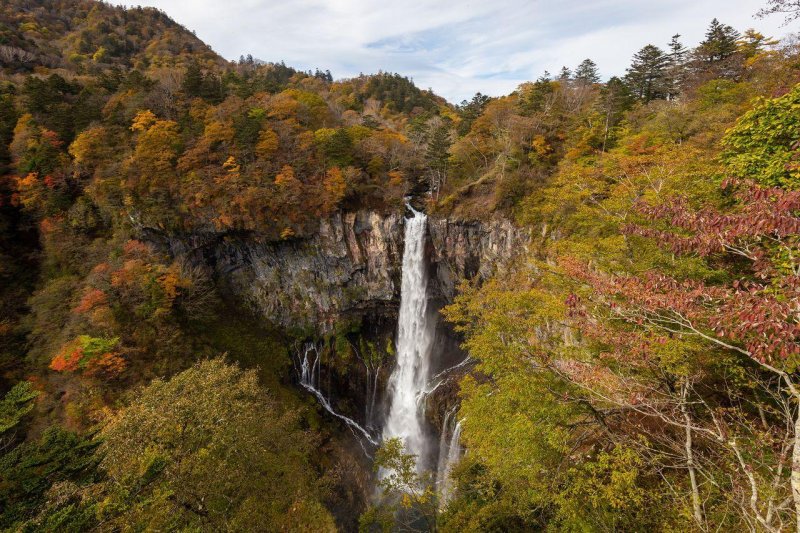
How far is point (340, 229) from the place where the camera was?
92.3ft

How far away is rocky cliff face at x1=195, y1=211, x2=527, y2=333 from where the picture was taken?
27656 millimetres

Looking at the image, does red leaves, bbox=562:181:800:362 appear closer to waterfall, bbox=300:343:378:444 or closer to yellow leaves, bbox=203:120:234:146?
waterfall, bbox=300:343:378:444

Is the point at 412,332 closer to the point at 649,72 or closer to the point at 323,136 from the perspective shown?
the point at 323,136

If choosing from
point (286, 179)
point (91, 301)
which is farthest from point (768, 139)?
point (91, 301)

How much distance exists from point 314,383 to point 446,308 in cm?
1652

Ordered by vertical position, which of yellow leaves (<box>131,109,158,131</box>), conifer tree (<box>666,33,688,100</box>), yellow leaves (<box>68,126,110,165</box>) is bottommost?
yellow leaves (<box>68,126,110,165</box>)

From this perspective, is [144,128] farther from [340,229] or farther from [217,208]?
[340,229]

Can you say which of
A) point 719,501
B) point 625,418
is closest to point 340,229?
point 625,418

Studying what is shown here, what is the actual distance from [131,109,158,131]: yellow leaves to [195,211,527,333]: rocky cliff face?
10.4 meters

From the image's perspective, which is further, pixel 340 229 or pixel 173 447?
pixel 340 229

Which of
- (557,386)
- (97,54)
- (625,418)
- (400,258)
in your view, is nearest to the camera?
(625,418)

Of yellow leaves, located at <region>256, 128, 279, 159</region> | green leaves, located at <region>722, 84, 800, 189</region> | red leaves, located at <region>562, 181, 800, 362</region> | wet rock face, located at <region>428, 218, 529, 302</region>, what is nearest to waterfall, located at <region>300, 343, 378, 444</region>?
wet rock face, located at <region>428, 218, 529, 302</region>

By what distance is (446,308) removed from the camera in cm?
1930

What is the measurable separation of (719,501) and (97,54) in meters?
72.8
